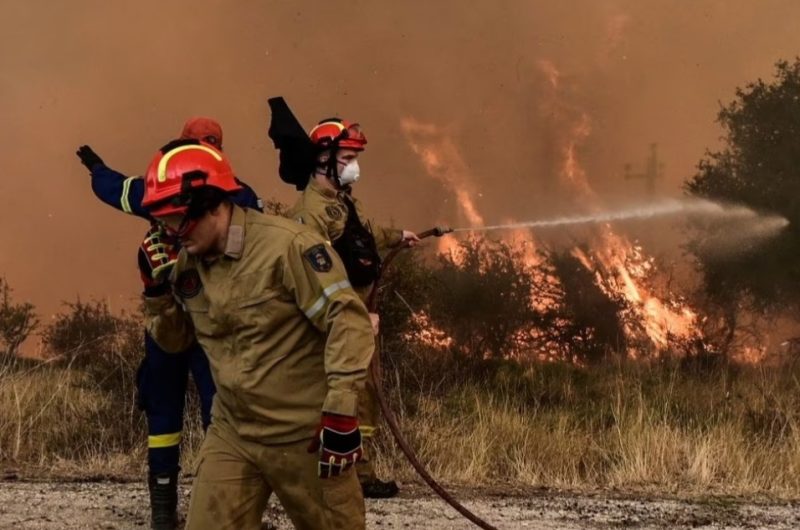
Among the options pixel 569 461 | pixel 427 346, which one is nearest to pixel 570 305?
pixel 427 346

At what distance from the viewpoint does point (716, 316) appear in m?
16.5

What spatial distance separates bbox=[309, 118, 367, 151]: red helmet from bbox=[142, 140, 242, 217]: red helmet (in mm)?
2073

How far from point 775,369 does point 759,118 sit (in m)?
7.08

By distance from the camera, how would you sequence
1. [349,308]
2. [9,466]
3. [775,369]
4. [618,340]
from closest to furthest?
1. [349,308]
2. [9,466]
3. [775,369]
4. [618,340]

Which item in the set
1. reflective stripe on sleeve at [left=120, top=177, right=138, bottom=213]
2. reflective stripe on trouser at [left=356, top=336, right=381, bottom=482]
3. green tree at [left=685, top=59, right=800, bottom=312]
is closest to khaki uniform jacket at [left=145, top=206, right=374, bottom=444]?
reflective stripe on sleeve at [left=120, top=177, right=138, bottom=213]

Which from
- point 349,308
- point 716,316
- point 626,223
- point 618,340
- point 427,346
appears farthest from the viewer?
point 626,223

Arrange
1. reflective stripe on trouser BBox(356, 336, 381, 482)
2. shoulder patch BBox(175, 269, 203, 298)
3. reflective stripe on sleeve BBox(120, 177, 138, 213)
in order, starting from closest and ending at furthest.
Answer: shoulder patch BBox(175, 269, 203, 298), reflective stripe on sleeve BBox(120, 177, 138, 213), reflective stripe on trouser BBox(356, 336, 381, 482)

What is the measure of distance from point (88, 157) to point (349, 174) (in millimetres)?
1405

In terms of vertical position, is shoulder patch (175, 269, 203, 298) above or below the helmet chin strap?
below

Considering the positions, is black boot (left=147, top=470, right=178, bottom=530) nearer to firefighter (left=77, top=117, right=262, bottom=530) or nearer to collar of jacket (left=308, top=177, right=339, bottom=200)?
firefighter (left=77, top=117, right=262, bottom=530)

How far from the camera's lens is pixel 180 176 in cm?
288

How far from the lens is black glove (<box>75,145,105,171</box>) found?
14.3 feet

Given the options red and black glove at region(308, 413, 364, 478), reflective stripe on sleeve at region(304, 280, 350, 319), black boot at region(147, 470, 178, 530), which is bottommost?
black boot at region(147, 470, 178, 530)

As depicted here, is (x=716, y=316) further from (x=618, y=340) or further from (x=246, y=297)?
(x=246, y=297)
